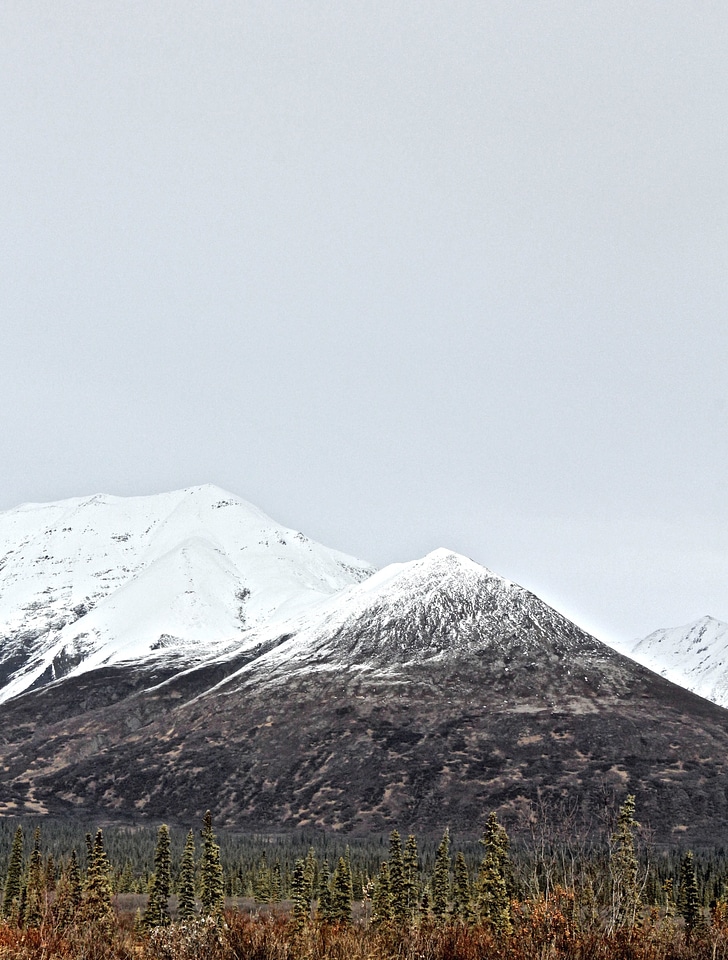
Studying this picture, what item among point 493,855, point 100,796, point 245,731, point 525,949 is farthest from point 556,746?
point 525,949

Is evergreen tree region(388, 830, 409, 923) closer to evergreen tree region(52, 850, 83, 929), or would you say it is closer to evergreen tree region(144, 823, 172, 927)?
evergreen tree region(144, 823, 172, 927)

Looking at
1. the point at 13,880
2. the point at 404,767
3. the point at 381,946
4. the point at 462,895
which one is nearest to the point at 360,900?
the point at 462,895

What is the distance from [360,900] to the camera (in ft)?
306

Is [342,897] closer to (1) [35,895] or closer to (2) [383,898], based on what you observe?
(2) [383,898]

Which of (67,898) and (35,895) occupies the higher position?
(67,898)

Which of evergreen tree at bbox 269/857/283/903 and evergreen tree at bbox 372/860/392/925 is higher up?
evergreen tree at bbox 372/860/392/925

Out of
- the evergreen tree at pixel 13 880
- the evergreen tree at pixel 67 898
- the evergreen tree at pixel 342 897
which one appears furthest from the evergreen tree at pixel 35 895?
the evergreen tree at pixel 342 897

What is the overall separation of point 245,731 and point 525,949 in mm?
183068

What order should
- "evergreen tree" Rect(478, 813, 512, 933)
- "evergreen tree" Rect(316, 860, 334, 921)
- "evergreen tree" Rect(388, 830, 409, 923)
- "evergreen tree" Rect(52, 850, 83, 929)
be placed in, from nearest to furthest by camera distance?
"evergreen tree" Rect(52, 850, 83, 929), "evergreen tree" Rect(478, 813, 512, 933), "evergreen tree" Rect(388, 830, 409, 923), "evergreen tree" Rect(316, 860, 334, 921)

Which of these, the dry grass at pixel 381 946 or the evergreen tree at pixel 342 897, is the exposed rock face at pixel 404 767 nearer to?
the evergreen tree at pixel 342 897

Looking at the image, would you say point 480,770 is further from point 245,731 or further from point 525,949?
point 525,949

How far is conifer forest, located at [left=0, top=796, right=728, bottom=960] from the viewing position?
20172mm

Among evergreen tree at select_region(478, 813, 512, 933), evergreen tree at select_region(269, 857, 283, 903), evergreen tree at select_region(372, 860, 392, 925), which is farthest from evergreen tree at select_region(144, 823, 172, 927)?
evergreen tree at select_region(269, 857, 283, 903)

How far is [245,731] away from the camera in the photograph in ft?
636
